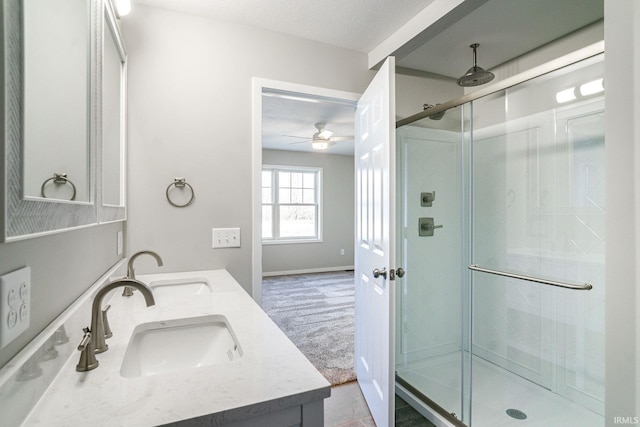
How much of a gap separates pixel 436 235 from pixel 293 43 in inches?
68.4

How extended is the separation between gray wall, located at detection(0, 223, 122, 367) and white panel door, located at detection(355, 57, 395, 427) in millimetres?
1298

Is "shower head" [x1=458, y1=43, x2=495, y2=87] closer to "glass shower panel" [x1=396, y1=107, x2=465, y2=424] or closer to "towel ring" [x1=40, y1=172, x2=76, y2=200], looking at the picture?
"glass shower panel" [x1=396, y1=107, x2=465, y2=424]

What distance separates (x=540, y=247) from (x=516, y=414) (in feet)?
3.51

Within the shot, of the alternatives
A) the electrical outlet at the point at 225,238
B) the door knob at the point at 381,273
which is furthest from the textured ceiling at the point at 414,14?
the door knob at the point at 381,273

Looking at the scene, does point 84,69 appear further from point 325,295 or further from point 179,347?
point 325,295

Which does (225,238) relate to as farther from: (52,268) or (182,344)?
(52,268)

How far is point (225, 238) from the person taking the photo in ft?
6.41

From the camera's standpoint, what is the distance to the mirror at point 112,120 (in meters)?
1.15

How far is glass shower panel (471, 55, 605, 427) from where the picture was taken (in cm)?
190

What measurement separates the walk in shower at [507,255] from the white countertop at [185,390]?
1569mm

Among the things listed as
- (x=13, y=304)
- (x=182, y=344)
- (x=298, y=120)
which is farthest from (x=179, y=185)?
(x=298, y=120)

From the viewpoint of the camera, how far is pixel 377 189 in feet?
6.01

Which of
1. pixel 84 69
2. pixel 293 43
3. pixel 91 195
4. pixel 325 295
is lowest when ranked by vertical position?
Result: pixel 325 295

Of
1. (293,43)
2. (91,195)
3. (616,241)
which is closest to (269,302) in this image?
(293,43)
